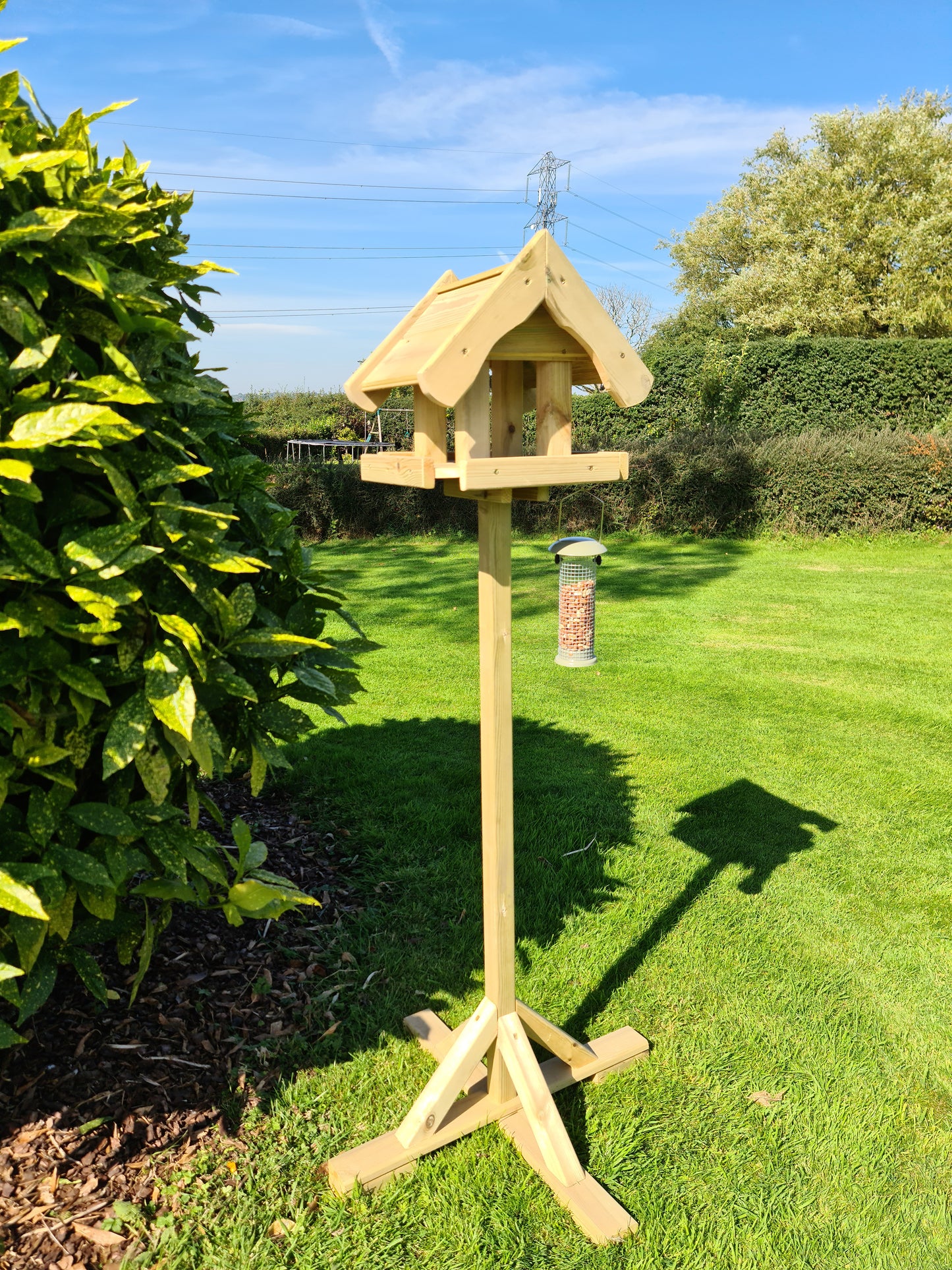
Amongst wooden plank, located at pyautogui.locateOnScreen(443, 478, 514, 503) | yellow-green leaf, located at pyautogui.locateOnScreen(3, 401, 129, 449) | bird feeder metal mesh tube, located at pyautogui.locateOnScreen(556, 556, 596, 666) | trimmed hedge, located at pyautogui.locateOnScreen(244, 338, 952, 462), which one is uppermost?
trimmed hedge, located at pyautogui.locateOnScreen(244, 338, 952, 462)

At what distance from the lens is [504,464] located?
2.15m

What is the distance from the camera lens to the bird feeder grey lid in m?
4.98

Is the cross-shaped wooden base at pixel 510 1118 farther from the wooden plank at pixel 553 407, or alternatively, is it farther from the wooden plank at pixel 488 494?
the wooden plank at pixel 553 407

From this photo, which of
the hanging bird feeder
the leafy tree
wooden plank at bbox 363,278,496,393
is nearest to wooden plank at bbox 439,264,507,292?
wooden plank at bbox 363,278,496,393

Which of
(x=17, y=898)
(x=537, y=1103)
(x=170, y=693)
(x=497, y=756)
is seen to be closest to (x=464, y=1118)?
(x=537, y=1103)

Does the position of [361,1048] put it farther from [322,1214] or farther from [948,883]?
[948,883]

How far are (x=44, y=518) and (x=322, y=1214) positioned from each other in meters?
1.96

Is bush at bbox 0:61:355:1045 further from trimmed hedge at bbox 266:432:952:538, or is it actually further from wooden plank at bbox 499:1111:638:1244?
trimmed hedge at bbox 266:432:952:538

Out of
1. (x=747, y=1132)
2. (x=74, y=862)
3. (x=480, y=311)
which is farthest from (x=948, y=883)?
(x=74, y=862)

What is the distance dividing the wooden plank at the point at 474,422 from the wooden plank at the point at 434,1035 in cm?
181

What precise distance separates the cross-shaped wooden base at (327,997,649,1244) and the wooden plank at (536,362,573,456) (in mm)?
1679

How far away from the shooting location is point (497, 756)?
246cm

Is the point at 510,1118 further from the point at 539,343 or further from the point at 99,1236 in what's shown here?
the point at 539,343

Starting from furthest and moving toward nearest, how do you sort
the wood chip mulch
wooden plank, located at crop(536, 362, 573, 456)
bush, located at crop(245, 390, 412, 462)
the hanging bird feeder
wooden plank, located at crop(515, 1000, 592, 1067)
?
bush, located at crop(245, 390, 412, 462) < the hanging bird feeder < wooden plank, located at crop(515, 1000, 592, 1067) < wooden plank, located at crop(536, 362, 573, 456) < the wood chip mulch
